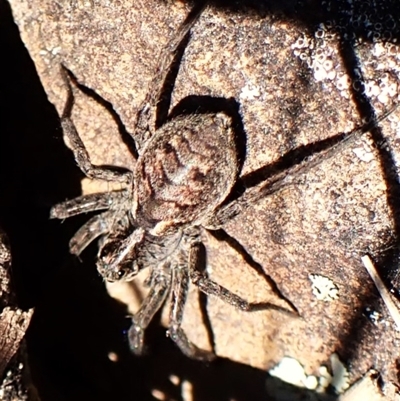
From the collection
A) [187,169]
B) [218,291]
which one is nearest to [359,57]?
[187,169]

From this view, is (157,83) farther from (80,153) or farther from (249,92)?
(80,153)

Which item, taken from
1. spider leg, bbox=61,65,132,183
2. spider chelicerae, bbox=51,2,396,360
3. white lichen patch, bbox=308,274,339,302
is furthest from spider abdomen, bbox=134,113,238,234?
white lichen patch, bbox=308,274,339,302

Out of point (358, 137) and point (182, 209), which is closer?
point (358, 137)

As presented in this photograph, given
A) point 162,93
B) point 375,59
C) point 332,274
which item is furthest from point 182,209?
point 375,59

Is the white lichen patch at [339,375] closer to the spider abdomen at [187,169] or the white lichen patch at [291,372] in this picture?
the white lichen patch at [291,372]

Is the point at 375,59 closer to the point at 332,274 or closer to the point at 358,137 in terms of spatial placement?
the point at 358,137

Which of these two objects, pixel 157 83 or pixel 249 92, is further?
pixel 157 83
